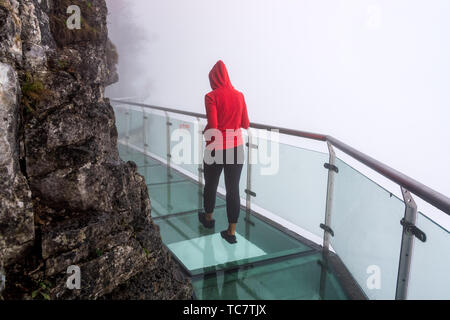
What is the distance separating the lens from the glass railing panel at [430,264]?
1699 millimetres

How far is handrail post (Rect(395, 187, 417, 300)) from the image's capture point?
2.00 m

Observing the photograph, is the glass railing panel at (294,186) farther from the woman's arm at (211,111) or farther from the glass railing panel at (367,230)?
the woman's arm at (211,111)

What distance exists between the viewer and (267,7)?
432ft

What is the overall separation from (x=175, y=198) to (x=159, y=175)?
1393mm

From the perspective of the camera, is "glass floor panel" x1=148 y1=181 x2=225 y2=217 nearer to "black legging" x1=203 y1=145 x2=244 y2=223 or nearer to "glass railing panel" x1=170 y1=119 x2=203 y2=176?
"glass railing panel" x1=170 y1=119 x2=203 y2=176

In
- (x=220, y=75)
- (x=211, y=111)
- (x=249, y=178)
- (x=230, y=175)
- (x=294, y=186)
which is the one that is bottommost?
(x=249, y=178)

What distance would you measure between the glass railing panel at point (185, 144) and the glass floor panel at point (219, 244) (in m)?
1.70

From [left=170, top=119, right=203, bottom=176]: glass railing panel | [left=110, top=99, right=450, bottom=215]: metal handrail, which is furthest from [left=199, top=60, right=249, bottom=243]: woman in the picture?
[left=170, top=119, right=203, bottom=176]: glass railing panel

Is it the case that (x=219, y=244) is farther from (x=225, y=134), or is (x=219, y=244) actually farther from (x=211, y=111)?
(x=211, y=111)

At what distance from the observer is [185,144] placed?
6426 mm

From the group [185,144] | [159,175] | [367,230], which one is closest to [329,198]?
[367,230]

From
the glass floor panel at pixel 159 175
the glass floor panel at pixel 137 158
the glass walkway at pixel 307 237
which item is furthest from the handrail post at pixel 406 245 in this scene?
the glass floor panel at pixel 137 158

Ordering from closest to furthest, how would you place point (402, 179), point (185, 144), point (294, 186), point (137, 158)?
1. point (402, 179)
2. point (294, 186)
3. point (185, 144)
4. point (137, 158)

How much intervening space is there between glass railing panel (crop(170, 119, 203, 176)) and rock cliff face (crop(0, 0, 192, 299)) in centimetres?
341
